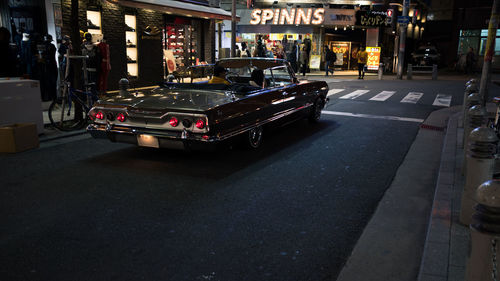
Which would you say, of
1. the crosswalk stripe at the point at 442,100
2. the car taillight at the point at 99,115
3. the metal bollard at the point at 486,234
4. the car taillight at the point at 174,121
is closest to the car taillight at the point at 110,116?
the car taillight at the point at 99,115

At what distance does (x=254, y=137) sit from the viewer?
6789 millimetres

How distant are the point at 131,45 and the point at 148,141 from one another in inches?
414

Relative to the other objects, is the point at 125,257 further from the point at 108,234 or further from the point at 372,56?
the point at 372,56

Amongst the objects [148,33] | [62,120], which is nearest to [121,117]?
[62,120]

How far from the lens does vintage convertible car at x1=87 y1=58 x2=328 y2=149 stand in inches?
219

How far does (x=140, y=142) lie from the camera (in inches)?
232

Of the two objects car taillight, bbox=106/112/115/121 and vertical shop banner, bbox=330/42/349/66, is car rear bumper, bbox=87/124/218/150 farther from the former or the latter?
vertical shop banner, bbox=330/42/349/66

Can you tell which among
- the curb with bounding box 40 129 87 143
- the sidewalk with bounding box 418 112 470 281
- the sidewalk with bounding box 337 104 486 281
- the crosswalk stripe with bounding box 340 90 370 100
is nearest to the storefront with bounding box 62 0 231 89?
the curb with bounding box 40 129 87 143

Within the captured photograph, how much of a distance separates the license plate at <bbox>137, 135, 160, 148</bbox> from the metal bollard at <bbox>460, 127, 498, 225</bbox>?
12.6 ft

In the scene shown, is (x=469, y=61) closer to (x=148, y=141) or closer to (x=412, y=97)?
(x=412, y=97)

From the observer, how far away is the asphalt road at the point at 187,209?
327 cm

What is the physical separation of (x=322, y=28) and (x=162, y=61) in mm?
15690

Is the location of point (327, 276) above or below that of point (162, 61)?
below

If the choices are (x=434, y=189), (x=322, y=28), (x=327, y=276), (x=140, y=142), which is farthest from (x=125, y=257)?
(x=322, y=28)
